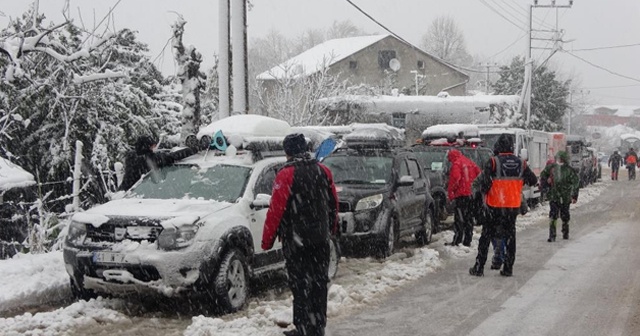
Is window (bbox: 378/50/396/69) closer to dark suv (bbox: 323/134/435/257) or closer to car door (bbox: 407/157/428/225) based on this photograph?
dark suv (bbox: 323/134/435/257)

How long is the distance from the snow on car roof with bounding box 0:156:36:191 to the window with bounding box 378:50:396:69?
1858 inches

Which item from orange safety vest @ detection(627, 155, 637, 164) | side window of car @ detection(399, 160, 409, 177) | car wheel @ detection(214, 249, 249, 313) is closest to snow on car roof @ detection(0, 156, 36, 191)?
car wheel @ detection(214, 249, 249, 313)

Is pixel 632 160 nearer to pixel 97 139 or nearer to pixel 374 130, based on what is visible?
pixel 374 130

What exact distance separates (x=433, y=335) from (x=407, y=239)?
7.56m

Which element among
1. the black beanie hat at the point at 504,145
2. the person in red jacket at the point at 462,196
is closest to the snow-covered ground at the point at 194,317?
the black beanie hat at the point at 504,145

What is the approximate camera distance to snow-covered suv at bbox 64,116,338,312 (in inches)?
284

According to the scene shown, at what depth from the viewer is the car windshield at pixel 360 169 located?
1216 centimetres

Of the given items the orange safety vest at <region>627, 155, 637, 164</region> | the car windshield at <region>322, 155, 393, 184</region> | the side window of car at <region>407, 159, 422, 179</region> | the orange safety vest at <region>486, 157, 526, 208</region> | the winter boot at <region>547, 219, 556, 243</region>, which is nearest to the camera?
the orange safety vest at <region>486, 157, 526, 208</region>

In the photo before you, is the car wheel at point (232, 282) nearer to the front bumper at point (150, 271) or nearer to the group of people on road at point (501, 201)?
the front bumper at point (150, 271)

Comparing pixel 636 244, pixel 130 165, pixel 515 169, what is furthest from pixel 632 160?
pixel 130 165

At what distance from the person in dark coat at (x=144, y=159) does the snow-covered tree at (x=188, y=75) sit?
3.17m

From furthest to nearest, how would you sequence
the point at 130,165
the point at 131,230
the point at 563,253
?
1. the point at 563,253
2. the point at 130,165
3. the point at 131,230

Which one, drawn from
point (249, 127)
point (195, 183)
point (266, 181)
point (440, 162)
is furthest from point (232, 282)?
point (440, 162)

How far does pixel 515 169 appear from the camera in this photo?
9852mm
